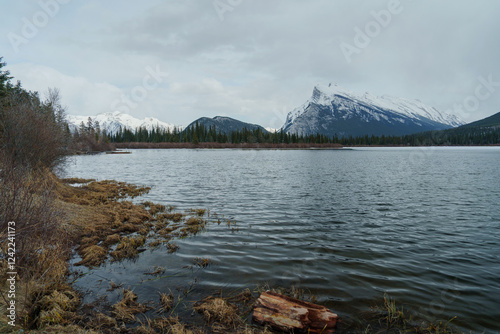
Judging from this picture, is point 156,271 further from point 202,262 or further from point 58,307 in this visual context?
point 58,307

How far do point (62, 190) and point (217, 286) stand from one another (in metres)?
18.0

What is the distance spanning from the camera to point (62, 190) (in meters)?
20.0

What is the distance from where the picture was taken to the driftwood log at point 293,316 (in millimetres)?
5809

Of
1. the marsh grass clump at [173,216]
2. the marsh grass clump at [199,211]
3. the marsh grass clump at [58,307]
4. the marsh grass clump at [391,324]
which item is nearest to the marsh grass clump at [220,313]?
the marsh grass clump at [391,324]

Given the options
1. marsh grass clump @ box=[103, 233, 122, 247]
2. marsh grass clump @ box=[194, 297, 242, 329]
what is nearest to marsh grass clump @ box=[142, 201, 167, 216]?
marsh grass clump @ box=[103, 233, 122, 247]

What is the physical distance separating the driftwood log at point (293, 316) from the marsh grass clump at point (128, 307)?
2882 millimetres

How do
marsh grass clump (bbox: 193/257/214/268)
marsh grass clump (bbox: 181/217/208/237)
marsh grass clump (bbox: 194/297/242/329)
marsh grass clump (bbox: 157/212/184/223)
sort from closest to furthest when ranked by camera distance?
marsh grass clump (bbox: 194/297/242/329)
marsh grass clump (bbox: 193/257/214/268)
marsh grass clump (bbox: 181/217/208/237)
marsh grass clump (bbox: 157/212/184/223)

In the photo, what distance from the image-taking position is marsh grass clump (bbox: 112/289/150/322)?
620 cm

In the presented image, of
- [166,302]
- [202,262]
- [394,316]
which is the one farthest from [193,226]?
[394,316]

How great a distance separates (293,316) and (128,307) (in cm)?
411

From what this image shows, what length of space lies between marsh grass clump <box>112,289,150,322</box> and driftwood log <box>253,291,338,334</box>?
2.88 meters

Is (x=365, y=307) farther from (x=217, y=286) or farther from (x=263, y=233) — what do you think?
(x=263, y=233)

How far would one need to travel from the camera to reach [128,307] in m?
6.64

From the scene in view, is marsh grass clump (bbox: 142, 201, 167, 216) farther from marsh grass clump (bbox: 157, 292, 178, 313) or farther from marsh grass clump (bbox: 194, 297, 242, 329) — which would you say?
marsh grass clump (bbox: 194, 297, 242, 329)
